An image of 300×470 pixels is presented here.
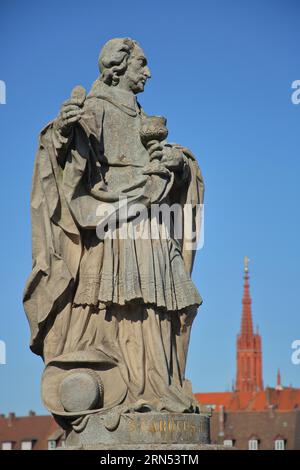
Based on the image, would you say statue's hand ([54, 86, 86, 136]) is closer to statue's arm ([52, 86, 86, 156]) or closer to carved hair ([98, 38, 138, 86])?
statue's arm ([52, 86, 86, 156])

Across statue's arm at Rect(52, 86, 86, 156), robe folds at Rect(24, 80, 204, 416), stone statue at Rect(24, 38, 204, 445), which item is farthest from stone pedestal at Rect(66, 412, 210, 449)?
statue's arm at Rect(52, 86, 86, 156)

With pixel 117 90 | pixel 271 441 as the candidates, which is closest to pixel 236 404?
pixel 271 441

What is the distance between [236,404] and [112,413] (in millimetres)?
→ 139532

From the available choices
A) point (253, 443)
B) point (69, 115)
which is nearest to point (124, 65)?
point (69, 115)

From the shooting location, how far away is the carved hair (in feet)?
53.7

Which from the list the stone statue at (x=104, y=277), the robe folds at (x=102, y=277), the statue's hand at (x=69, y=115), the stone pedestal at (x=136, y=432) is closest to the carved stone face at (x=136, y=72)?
the stone statue at (x=104, y=277)

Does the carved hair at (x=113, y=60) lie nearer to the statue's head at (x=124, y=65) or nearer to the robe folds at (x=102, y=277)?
the statue's head at (x=124, y=65)

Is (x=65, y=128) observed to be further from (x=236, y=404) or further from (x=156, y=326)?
(x=236, y=404)

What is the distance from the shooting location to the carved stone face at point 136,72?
1652 centimetres

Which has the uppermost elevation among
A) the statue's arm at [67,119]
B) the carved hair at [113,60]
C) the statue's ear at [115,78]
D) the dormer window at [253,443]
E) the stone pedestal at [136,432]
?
the dormer window at [253,443]

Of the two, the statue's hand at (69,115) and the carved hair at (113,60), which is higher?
the carved hair at (113,60)

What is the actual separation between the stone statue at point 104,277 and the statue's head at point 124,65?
0.62 meters

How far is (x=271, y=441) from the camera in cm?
9225

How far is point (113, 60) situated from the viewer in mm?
16359
